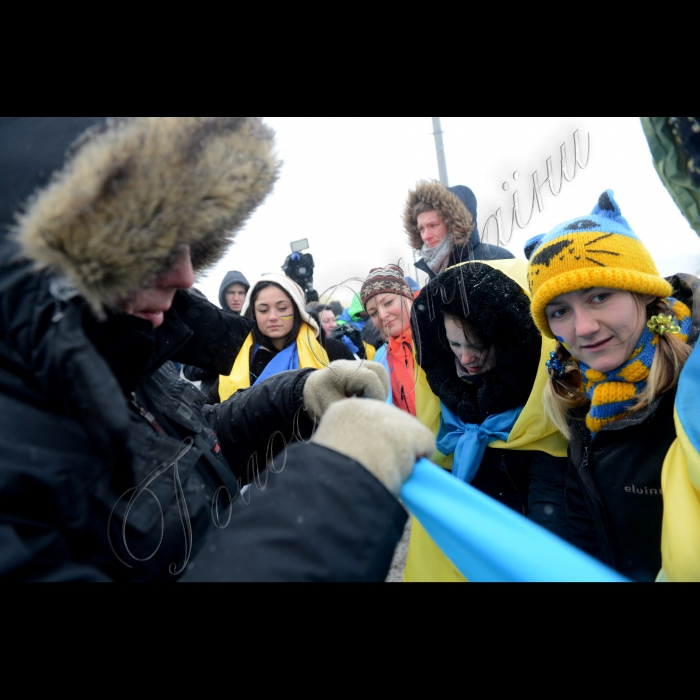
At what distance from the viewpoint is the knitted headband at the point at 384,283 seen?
1.35m

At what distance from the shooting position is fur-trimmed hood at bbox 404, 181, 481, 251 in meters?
1.29

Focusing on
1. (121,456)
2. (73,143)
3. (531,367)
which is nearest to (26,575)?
(121,456)

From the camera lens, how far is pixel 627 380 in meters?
1.16

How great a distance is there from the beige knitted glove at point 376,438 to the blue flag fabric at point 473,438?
0.88 meters

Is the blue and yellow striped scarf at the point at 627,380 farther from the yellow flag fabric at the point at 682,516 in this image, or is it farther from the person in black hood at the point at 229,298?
the person in black hood at the point at 229,298

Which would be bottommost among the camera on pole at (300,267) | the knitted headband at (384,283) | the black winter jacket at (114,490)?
the black winter jacket at (114,490)

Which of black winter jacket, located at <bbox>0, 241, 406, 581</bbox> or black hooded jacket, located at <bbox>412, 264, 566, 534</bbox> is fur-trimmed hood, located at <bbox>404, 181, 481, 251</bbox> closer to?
black hooded jacket, located at <bbox>412, 264, 566, 534</bbox>

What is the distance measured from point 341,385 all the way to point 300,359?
1.23m

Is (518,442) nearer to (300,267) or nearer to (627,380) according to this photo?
(627,380)

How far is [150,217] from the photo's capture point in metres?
0.66

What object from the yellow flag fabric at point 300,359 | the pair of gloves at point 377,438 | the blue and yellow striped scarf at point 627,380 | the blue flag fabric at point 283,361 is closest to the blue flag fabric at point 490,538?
the pair of gloves at point 377,438

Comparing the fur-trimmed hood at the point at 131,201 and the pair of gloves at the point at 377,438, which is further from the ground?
the fur-trimmed hood at the point at 131,201

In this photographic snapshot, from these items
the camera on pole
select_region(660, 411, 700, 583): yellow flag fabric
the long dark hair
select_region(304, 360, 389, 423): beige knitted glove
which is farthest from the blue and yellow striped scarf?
the long dark hair

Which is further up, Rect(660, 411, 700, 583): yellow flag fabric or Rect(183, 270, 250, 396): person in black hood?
Rect(183, 270, 250, 396): person in black hood
